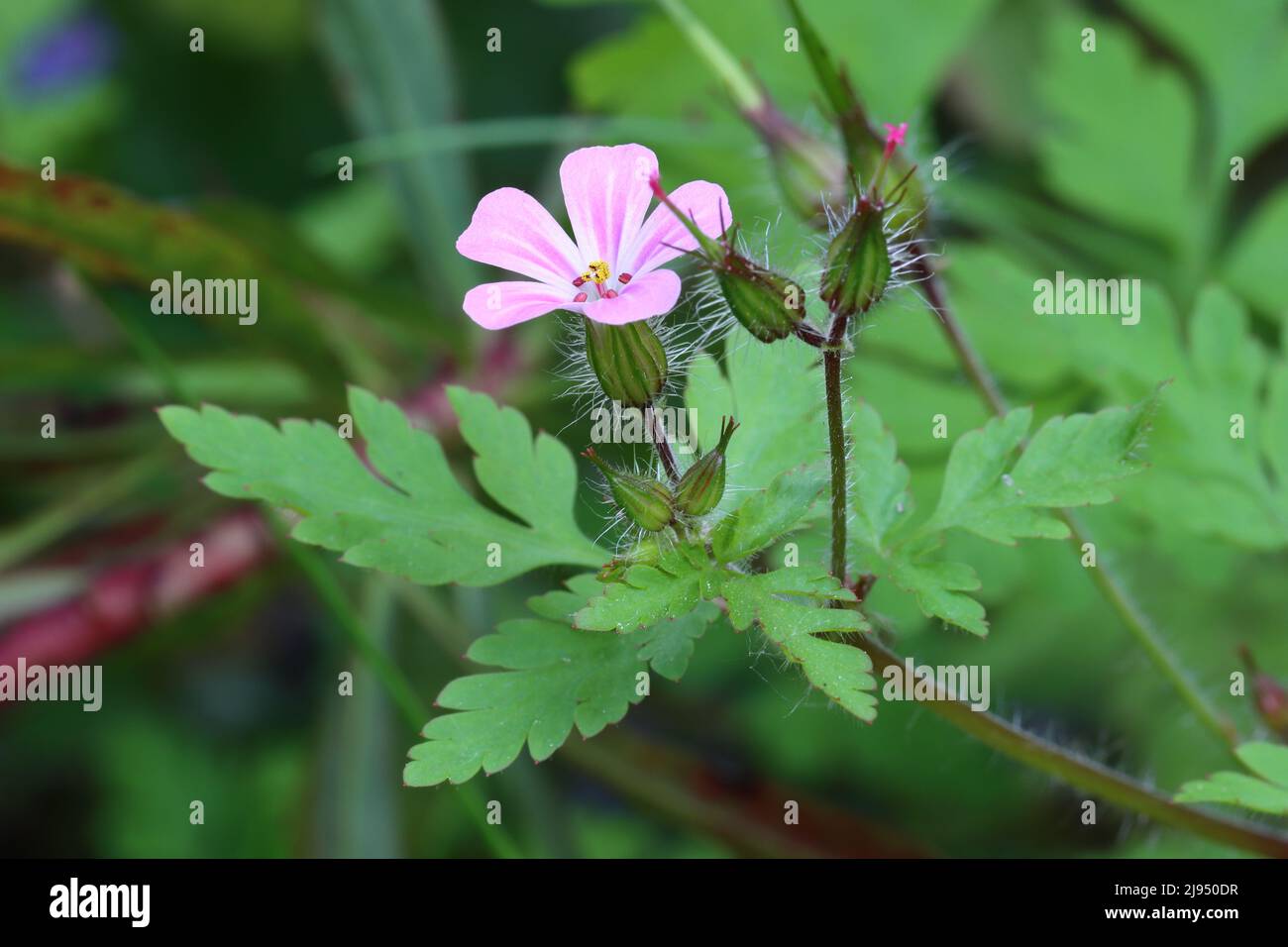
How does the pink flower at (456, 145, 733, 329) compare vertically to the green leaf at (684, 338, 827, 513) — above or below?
above

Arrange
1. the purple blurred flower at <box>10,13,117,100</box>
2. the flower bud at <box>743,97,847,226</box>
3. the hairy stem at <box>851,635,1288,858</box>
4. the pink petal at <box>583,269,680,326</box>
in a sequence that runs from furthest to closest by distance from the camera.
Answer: the purple blurred flower at <box>10,13,117,100</box> < the flower bud at <box>743,97,847,226</box> < the hairy stem at <box>851,635,1288,858</box> < the pink petal at <box>583,269,680,326</box>

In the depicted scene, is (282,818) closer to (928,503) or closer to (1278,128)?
Result: (928,503)

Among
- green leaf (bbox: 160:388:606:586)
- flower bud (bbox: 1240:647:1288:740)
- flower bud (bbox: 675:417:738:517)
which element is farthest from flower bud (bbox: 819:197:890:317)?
flower bud (bbox: 1240:647:1288:740)

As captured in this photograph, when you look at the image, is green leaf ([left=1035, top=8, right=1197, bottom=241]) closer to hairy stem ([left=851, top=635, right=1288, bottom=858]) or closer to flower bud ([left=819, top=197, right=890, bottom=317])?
hairy stem ([left=851, top=635, right=1288, bottom=858])

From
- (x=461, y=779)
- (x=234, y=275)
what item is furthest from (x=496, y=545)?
(x=234, y=275)

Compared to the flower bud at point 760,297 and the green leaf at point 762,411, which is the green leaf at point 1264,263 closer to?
the green leaf at point 762,411

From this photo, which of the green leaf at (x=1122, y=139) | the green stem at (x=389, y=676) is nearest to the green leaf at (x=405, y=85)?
the green stem at (x=389, y=676)

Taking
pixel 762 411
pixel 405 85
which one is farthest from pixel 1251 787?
pixel 405 85

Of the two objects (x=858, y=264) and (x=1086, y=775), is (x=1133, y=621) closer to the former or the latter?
(x=1086, y=775)
